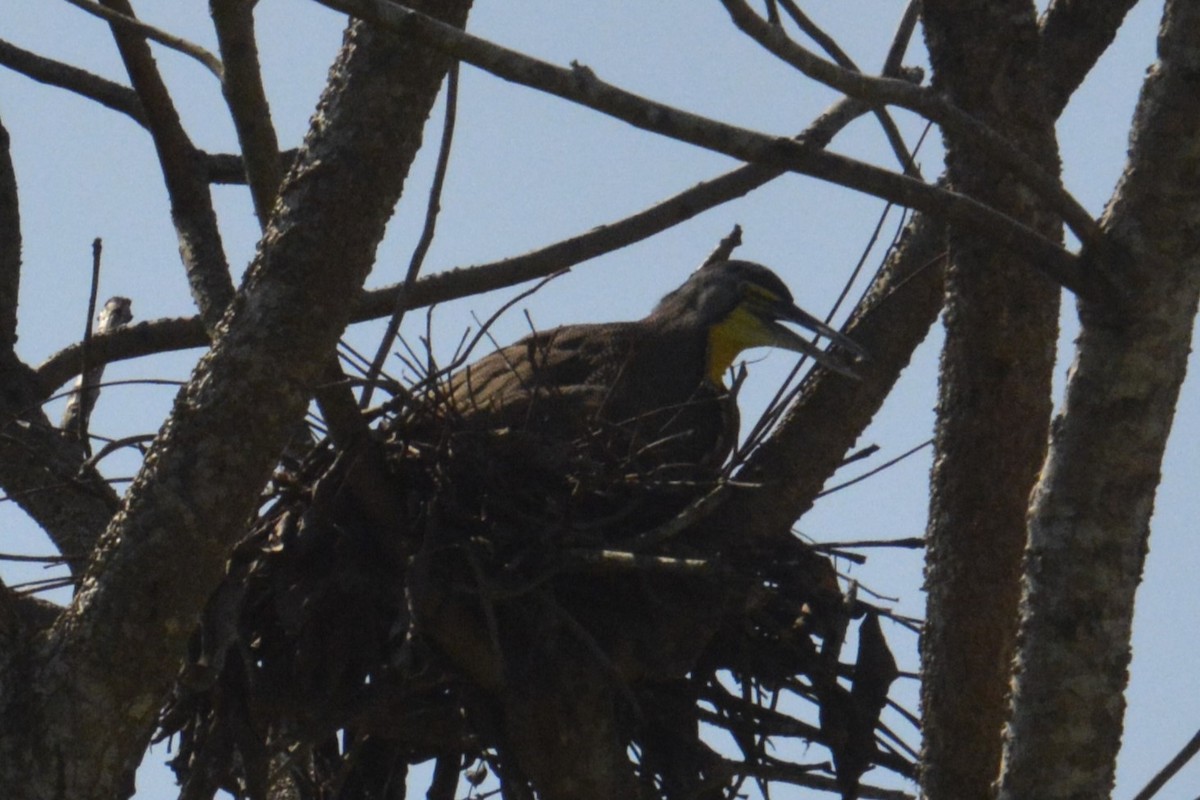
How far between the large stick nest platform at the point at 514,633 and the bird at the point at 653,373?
0.22m

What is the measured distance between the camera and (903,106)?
2.55 meters

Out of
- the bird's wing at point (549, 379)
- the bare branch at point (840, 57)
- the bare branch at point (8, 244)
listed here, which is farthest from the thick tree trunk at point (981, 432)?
the bare branch at point (8, 244)

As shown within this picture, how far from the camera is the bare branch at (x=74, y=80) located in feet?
17.3

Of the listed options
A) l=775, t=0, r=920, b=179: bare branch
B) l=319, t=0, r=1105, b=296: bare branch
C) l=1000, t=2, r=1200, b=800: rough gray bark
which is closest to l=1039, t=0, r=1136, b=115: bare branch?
l=775, t=0, r=920, b=179: bare branch

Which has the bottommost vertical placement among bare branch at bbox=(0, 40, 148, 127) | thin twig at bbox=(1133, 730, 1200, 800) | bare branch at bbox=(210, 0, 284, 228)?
thin twig at bbox=(1133, 730, 1200, 800)

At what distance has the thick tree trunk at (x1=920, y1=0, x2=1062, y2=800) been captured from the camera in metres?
3.17

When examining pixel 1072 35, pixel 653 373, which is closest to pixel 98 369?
pixel 653 373

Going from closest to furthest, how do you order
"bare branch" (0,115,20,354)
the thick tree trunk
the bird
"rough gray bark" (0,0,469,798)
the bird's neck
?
"rough gray bark" (0,0,469,798) → the thick tree trunk → the bird → "bare branch" (0,115,20,354) → the bird's neck

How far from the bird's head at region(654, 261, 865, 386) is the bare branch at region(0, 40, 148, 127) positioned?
1977 mm

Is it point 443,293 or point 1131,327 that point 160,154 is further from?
point 1131,327

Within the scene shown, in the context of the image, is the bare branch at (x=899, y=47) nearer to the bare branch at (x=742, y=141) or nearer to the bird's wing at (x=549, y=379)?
the bird's wing at (x=549, y=379)

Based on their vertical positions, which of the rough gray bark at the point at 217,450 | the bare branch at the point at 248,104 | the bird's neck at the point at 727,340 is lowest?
the rough gray bark at the point at 217,450

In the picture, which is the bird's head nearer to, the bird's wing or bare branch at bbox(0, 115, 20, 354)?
the bird's wing

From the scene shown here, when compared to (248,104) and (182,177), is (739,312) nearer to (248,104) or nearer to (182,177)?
(182,177)
